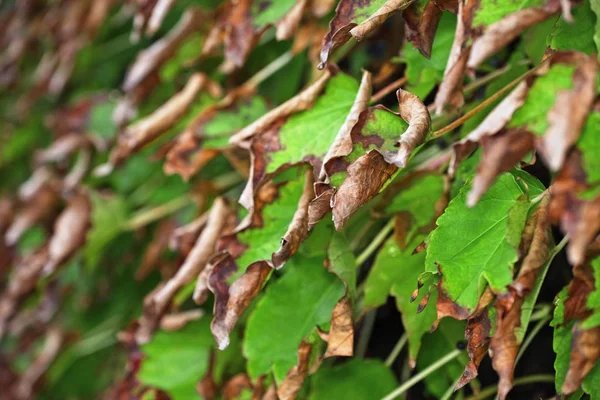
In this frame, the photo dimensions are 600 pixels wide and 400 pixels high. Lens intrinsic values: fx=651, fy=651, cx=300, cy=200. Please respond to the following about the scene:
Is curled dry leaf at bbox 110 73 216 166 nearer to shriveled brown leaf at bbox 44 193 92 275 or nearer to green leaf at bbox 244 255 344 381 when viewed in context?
shriveled brown leaf at bbox 44 193 92 275

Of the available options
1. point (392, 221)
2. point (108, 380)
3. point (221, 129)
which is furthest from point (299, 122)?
point (108, 380)

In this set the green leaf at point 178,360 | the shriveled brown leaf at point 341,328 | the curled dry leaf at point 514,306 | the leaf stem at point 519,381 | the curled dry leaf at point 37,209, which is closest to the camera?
the curled dry leaf at point 514,306

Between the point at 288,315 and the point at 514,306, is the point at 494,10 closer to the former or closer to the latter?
the point at 514,306

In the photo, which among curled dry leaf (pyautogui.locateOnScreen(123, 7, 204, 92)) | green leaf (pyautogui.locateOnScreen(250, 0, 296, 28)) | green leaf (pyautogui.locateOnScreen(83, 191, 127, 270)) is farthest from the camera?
green leaf (pyautogui.locateOnScreen(83, 191, 127, 270))

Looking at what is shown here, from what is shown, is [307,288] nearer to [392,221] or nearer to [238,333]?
[392,221]

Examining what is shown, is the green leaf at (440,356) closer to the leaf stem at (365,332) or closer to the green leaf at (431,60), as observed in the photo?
the leaf stem at (365,332)

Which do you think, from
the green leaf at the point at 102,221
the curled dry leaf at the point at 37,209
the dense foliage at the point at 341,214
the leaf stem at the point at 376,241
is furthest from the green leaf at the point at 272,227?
the curled dry leaf at the point at 37,209

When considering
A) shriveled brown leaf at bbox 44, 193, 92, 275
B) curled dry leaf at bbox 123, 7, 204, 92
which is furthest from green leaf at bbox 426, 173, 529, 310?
shriveled brown leaf at bbox 44, 193, 92, 275
